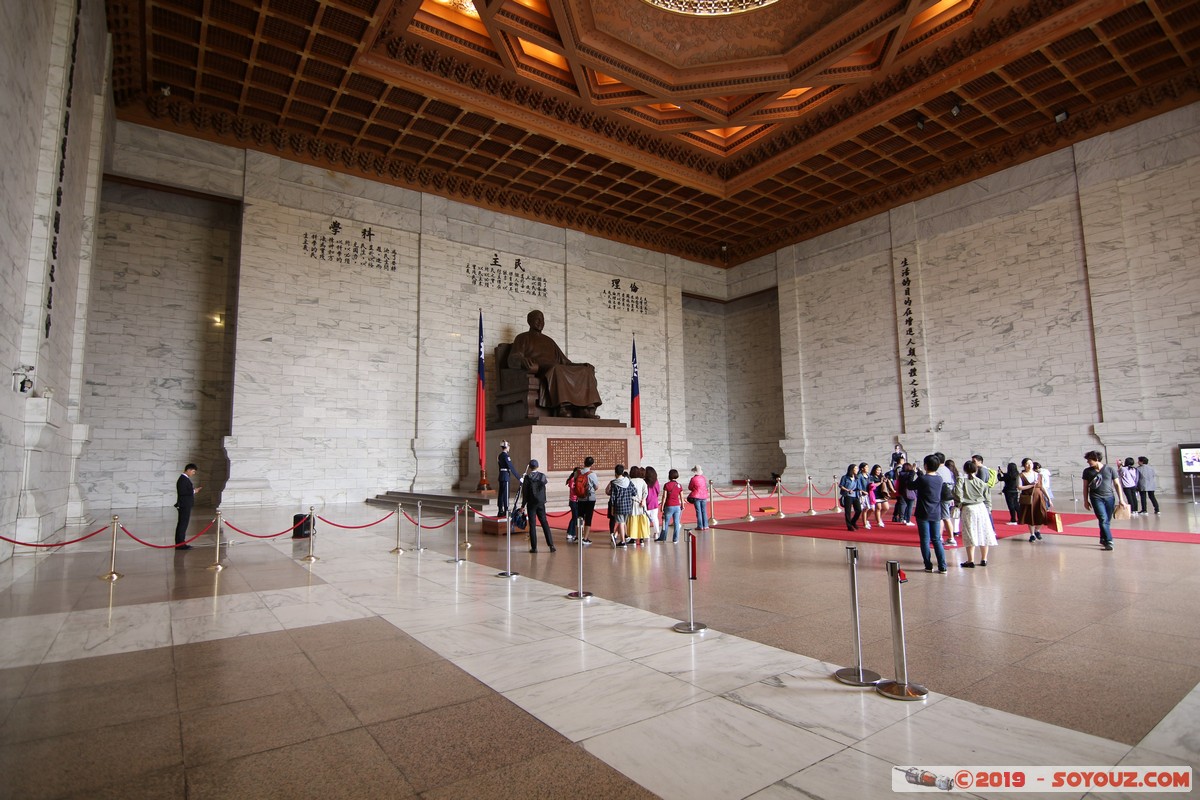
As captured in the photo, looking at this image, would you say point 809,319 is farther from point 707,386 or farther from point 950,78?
point 950,78

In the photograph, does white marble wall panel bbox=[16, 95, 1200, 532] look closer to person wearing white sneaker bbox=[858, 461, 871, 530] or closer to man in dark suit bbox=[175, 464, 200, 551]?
man in dark suit bbox=[175, 464, 200, 551]

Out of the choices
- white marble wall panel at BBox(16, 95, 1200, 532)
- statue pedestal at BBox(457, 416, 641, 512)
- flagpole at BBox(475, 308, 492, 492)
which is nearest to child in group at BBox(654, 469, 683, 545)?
statue pedestal at BBox(457, 416, 641, 512)

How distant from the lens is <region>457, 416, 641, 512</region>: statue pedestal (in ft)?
35.6

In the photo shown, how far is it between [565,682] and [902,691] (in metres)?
1.38

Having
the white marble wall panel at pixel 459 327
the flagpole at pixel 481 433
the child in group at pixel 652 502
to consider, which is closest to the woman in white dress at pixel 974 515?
the child in group at pixel 652 502

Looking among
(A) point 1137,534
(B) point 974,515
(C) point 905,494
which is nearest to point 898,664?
(B) point 974,515

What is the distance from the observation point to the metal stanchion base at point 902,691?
8.17 ft

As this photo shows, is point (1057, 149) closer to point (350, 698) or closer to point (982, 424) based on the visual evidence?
point (982, 424)

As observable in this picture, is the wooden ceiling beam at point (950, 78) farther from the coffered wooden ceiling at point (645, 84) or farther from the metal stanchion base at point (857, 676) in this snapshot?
the metal stanchion base at point (857, 676)

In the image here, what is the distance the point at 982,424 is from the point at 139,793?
48.1 ft

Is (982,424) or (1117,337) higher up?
A: (1117,337)

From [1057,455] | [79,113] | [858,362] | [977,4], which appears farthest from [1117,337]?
[79,113]

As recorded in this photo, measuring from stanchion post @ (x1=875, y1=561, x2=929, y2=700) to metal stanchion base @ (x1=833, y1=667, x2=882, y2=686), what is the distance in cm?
5

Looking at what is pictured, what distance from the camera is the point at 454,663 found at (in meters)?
2.98
